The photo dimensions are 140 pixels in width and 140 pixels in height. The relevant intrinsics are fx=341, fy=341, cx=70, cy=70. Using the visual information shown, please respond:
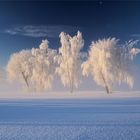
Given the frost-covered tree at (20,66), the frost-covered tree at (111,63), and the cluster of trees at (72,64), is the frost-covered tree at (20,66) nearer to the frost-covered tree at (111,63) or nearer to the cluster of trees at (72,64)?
the cluster of trees at (72,64)

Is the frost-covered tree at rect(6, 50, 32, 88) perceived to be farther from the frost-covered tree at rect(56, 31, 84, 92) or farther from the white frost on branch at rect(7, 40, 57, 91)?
the frost-covered tree at rect(56, 31, 84, 92)

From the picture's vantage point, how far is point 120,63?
110 feet

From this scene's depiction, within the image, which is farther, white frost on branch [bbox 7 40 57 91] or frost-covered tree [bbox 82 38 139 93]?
white frost on branch [bbox 7 40 57 91]

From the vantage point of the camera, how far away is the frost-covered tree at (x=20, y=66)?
132 ft

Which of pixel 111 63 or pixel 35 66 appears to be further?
pixel 35 66

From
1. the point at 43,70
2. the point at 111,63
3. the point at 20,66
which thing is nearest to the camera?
the point at 111,63

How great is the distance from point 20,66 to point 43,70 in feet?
13.5

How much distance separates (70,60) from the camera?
35906mm

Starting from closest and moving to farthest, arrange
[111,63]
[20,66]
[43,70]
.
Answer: [111,63] → [43,70] → [20,66]

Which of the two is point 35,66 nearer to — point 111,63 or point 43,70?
point 43,70

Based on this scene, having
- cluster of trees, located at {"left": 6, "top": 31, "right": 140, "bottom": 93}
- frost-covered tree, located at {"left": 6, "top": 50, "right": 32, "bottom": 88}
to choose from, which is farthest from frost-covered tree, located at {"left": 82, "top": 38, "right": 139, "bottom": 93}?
frost-covered tree, located at {"left": 6, "top": 50, "right": 32, "bottom": 88}

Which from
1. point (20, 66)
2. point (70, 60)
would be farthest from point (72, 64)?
point (20, 66)

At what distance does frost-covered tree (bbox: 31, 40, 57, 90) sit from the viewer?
127 feet

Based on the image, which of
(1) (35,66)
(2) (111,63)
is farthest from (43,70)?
(2) (111,63)
